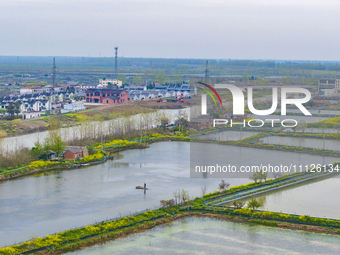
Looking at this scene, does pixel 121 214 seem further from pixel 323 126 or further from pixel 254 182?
pixel 323 126

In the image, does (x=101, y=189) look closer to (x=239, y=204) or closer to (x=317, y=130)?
(x=239, y=204)

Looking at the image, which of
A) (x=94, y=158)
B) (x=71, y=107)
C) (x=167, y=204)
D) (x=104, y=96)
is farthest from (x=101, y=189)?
(x=104, y=96)

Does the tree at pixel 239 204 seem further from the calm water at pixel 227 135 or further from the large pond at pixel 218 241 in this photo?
the calm water at pixel 227 135

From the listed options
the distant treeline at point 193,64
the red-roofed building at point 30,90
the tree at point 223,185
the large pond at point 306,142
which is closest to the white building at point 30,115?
the red-roofed building at point 30,90

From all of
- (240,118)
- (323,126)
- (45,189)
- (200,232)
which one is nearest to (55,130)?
(45,189)

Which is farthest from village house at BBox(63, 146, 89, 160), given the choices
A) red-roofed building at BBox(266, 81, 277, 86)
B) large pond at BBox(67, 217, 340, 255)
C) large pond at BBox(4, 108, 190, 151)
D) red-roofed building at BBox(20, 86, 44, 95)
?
red-roofed building at BBox(266, 81, 277, 86)

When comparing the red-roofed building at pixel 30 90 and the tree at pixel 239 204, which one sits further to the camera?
the red-roofed building at pixel 30 90

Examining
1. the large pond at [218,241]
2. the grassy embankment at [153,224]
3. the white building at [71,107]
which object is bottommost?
the large pond at [218,241]
